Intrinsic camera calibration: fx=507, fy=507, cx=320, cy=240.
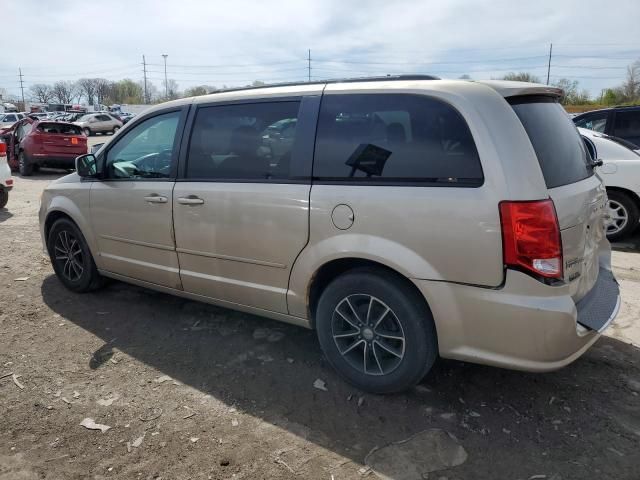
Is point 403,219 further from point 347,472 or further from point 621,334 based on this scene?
point 621,334

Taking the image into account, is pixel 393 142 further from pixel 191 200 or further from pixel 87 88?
pixel 87 88

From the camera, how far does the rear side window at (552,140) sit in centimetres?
273

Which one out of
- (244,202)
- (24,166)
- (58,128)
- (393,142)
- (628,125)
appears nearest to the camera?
(393,142)

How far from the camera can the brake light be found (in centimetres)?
250

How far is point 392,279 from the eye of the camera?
9.68 feet

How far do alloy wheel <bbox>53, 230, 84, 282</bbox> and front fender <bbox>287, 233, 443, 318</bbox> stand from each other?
2615 mm

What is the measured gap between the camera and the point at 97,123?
34.2 metres

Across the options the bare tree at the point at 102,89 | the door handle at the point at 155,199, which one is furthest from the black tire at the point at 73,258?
the bare tree at the point at 102,89

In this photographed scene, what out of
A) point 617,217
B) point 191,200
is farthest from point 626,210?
point 191,200

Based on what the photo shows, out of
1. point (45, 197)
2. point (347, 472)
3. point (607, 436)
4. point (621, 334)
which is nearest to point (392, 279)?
point (347, 472)

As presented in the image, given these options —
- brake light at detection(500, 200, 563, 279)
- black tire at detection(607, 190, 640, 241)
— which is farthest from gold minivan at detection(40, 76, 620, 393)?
black tire at detection(607, 190, 640, 241)

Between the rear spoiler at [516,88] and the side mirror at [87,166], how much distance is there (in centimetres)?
332

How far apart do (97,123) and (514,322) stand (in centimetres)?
3644

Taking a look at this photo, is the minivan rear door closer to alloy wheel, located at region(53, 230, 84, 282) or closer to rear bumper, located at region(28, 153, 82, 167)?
alloy wheel, located at region(53, 230, 84, 282)
